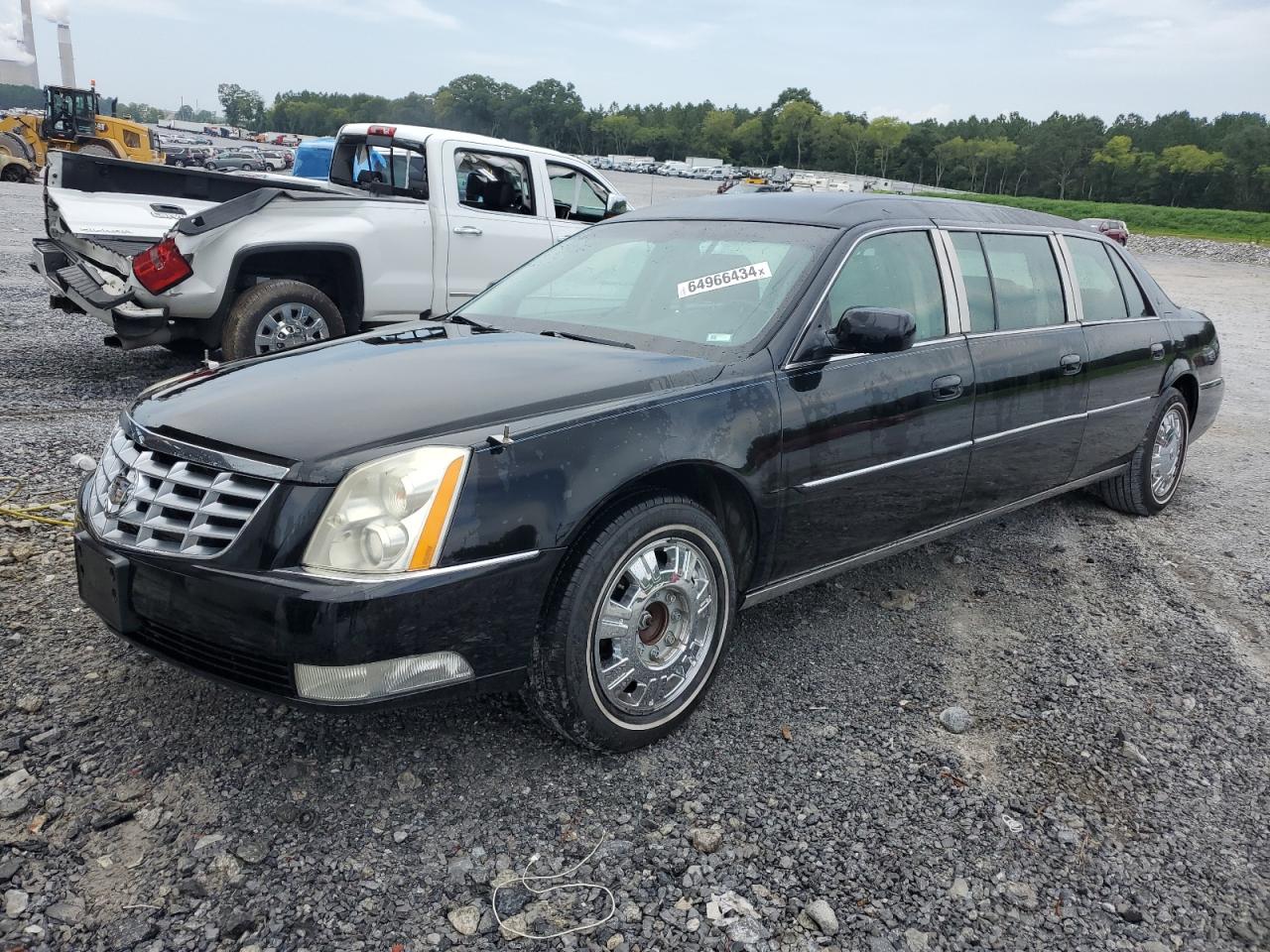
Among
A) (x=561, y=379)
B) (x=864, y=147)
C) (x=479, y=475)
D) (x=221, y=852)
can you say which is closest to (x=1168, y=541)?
(x=561, y=379)

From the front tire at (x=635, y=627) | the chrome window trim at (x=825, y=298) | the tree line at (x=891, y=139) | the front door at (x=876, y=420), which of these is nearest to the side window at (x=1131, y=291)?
the front door at (x=876, y=420)

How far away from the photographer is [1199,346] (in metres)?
5.77

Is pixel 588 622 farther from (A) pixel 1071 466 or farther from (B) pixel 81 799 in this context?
(A) pixel 1071 466

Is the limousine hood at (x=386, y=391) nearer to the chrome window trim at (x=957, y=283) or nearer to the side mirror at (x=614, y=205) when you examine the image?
the chrome window trim at (x=957, y=283)

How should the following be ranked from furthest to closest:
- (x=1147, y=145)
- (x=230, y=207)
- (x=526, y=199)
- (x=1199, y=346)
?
1. (x=1147, y=145)
2. (x=526, y=199)
3. (x=230, y=207)
4. (x=1199, y=346)

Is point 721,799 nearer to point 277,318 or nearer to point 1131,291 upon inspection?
point 1131,291

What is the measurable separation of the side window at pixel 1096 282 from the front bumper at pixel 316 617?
3.52 metres

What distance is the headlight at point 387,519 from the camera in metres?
2.43

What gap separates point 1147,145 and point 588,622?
11771cm

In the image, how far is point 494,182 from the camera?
8211 mm

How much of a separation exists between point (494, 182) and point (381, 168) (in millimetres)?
1228

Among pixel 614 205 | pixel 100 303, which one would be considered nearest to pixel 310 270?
pixel 100 303

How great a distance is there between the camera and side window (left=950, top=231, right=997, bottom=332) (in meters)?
4.16

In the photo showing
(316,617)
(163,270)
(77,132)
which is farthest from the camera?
(77,132)
